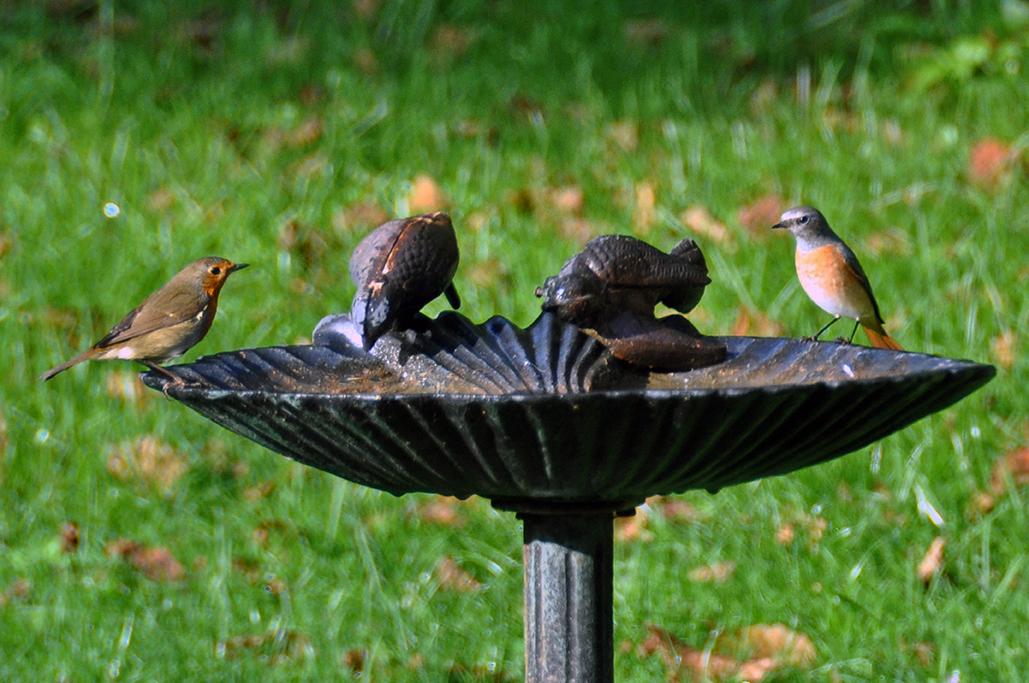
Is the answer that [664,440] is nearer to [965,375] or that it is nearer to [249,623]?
[965,375]

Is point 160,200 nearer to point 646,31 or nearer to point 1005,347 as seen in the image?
point 646,31

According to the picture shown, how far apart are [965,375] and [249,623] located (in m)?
2.43

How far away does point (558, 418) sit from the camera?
235cm

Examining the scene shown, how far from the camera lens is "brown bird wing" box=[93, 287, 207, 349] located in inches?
146

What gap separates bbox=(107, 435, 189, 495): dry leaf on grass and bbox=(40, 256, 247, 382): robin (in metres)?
1.30

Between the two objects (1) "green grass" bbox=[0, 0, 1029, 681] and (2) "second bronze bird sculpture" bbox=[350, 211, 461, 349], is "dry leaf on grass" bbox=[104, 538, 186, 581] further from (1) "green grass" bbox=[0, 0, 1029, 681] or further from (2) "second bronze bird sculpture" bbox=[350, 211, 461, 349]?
(2) "second bronze bird sculpture" bbox=[350, 211, 461, 349]

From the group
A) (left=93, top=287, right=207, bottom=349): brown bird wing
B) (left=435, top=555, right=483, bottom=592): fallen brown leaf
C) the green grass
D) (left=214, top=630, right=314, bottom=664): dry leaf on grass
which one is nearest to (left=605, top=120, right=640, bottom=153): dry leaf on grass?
the green grass

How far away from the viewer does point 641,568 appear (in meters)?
4.49

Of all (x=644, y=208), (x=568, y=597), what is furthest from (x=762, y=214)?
Result: (x=568, y=597)

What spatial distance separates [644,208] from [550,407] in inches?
149

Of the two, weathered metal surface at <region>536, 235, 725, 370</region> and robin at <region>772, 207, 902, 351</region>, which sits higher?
robin at <region>772, 207, 902, 351</region>

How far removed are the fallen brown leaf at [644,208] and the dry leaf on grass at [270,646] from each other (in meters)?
2.29

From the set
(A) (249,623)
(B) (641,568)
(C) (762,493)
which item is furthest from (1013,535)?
(A) (249,623)

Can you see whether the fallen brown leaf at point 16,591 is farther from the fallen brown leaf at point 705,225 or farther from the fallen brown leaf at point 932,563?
the fallen brown leaf at point 705,225
